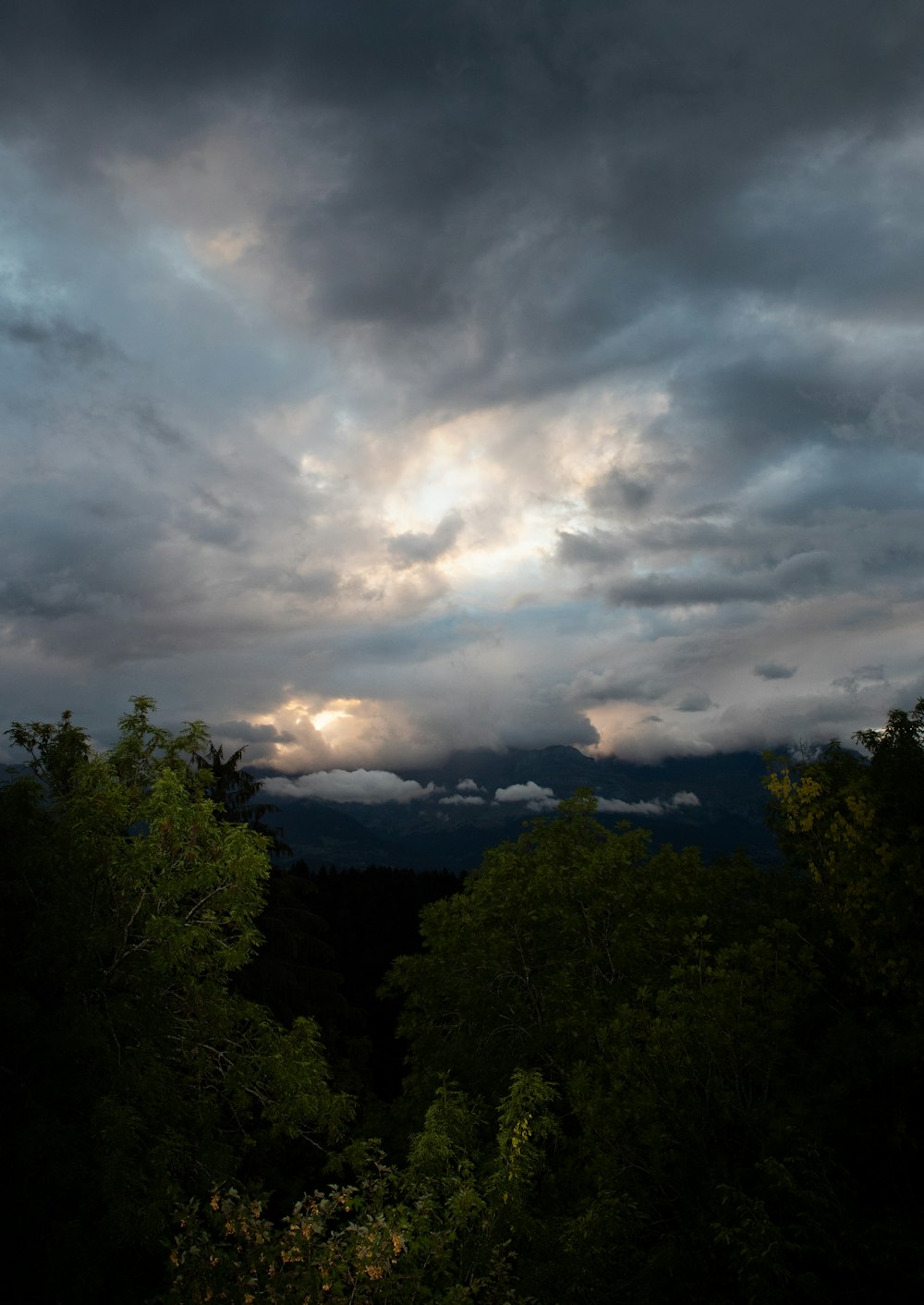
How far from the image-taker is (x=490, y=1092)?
71.5 ft

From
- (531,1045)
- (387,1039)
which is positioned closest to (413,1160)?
(531,1045)

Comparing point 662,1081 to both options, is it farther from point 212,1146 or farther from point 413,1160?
point 212,1146

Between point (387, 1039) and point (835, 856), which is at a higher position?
point (835, 856)

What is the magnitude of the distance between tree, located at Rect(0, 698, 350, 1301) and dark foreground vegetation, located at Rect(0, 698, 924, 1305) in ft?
0.20

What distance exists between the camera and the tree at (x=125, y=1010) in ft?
41.4

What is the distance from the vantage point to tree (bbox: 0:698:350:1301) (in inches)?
496

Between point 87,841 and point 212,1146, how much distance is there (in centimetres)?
630

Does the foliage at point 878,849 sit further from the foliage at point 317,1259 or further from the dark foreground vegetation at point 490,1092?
the foliage at point 317,1259

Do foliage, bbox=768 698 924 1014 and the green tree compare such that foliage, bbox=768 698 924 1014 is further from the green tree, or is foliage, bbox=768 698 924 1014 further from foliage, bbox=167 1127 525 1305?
foliage, bbox=167 1127 525 1305

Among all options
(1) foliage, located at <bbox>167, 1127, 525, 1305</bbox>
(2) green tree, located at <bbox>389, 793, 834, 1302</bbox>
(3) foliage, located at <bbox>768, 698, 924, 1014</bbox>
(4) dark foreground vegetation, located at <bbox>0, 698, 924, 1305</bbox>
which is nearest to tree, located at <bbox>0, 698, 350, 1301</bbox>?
(4) dark foreground vegetation, located at <bbox>0, 698, 924, 1305</bbox>

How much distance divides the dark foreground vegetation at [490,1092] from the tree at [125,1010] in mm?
61

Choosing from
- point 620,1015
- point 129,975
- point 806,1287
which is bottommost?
point 806,1287

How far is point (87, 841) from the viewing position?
15.7 meters

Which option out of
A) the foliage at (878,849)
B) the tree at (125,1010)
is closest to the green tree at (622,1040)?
the foliage at (878,849)
